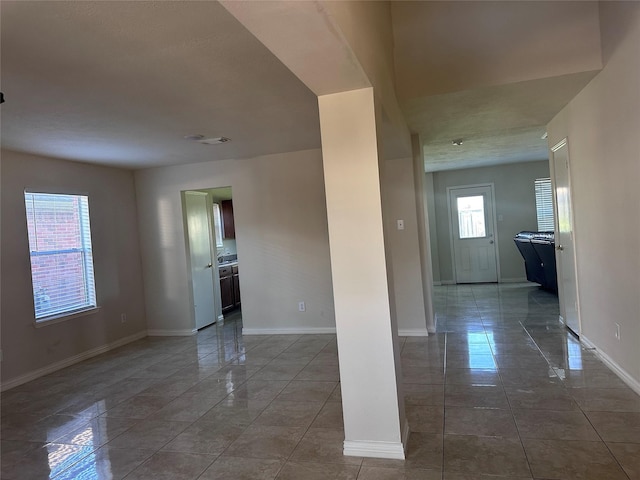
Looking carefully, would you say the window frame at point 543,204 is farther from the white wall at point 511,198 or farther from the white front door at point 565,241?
the white front door at point 565,241

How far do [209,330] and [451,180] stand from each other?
558cm

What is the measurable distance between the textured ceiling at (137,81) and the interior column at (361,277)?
2.08ft

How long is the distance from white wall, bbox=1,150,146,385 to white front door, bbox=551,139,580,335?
208 inches

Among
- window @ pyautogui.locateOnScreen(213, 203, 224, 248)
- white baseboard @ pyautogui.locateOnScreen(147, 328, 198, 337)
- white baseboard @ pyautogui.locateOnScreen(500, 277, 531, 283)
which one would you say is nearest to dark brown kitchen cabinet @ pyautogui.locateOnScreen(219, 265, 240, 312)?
window @ pyautogui.locateOnScreen(213, 203, 224, 248)

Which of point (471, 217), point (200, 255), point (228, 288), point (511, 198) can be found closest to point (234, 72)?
point (200, 255)

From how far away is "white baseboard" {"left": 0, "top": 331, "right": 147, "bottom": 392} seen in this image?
3975 mm

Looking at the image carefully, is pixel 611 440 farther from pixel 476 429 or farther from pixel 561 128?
pixel 561 128

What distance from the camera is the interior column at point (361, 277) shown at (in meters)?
2.23

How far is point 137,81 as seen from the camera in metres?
2.61

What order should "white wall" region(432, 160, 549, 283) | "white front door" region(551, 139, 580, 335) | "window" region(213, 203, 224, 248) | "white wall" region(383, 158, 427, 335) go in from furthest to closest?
"white wall" region(432, 160, 549, 283), "window" region(213, 203, 224, 248), "white wall" region(383, 158, 427, 335), "white front door" region(551, 139, 580, 335)

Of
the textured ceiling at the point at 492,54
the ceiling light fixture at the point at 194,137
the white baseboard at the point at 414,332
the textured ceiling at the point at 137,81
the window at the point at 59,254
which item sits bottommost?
the white baseboard at the point at 414,332

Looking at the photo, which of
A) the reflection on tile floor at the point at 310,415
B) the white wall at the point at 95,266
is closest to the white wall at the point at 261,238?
the white wall at the point at 95,266

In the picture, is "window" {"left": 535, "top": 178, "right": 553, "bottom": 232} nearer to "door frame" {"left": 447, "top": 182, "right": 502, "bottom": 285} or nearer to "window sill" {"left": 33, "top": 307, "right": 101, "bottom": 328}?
"door frame" {"left": 447, "top": 182, "right": 502, "bottom": 285}

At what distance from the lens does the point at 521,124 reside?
464cm
